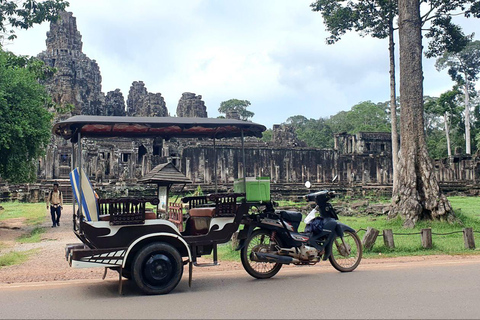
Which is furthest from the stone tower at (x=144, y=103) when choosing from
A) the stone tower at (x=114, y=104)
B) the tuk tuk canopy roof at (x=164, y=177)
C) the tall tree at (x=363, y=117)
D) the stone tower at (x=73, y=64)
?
the tuk tuk canopy roof at (x=164, y=177)

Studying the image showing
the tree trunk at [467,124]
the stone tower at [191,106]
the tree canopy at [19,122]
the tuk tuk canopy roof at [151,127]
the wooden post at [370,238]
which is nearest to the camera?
the tuk tuk canopy roof at [151,127]

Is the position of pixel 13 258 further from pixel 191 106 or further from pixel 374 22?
pixel 191 106

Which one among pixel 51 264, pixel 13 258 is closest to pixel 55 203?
pixel 13 258

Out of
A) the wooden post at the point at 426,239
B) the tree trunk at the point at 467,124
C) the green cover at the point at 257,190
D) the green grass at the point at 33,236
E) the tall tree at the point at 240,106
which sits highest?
the tall tree at the point at 240,106

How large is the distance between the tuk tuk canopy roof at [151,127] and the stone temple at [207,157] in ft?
72.1

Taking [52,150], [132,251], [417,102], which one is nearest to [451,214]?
[417,102]

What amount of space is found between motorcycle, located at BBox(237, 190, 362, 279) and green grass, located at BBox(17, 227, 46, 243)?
8121 millimetres

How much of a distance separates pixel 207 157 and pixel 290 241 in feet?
90.8

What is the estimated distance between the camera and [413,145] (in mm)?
14906

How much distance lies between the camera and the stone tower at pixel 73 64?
46281mm

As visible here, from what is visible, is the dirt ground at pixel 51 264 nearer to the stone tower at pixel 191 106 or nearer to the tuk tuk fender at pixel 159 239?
the tuk tuk fender at pixel 159 239

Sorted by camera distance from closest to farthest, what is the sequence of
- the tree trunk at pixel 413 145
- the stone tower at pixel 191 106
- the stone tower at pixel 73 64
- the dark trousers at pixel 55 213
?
the tree trunk at pixel 413 145, the dark trousers at pixel 55 213, the stone tower at pixel 73 64, the stone tower at pixel 191 106

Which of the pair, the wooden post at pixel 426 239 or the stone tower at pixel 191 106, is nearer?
the wooden post at pixel 426 239

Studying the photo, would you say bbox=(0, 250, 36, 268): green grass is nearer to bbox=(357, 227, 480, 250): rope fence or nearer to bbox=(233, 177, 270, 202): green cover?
bbox=(233, 177, 270, 202): green cover
